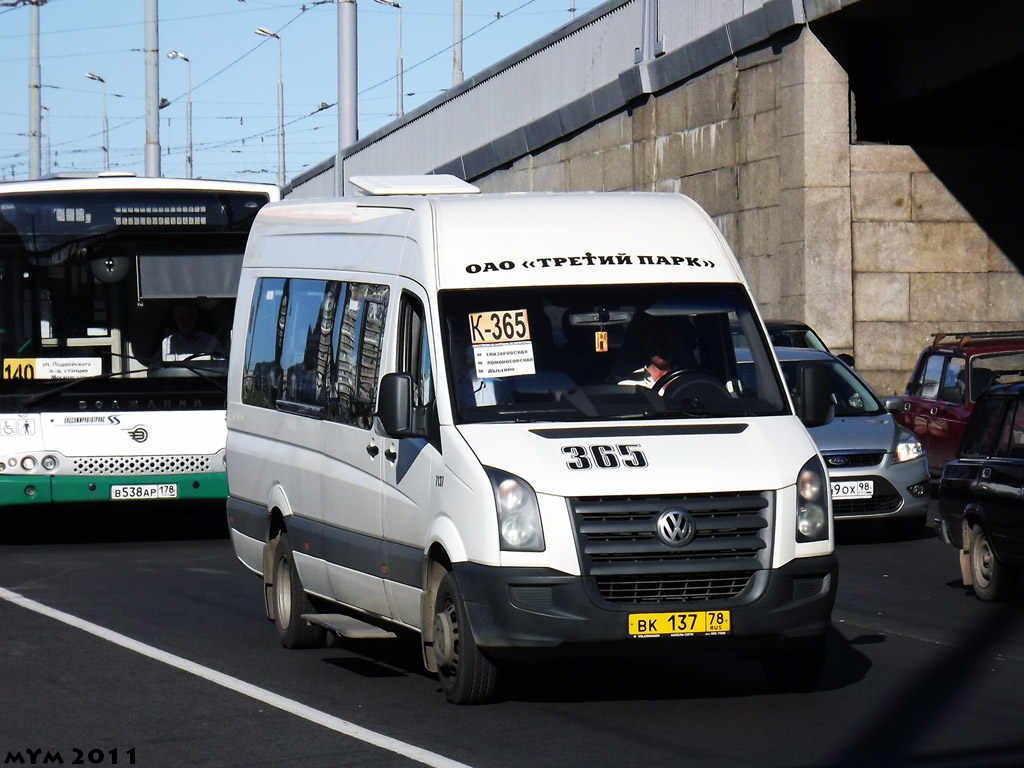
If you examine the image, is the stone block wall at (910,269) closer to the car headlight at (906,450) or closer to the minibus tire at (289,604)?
the car headlight at (906,450)

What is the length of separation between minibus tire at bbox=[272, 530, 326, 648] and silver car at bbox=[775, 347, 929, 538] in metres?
5.97

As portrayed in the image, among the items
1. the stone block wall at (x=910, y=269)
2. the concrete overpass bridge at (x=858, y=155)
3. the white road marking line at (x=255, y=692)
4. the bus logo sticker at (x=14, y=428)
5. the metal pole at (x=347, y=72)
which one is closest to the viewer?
the white road marking line at (x=255, y=692)

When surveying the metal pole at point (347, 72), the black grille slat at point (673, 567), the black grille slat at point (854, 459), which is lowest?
the black grille slat at point (854, 459)

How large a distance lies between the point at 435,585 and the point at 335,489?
55.4 inches

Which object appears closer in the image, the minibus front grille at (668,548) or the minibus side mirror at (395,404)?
the minibus front grille at (668,548)

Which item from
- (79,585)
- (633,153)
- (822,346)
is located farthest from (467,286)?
(633,153)

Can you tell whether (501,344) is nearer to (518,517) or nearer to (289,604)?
(518,517)

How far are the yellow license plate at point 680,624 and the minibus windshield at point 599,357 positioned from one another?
1.01m

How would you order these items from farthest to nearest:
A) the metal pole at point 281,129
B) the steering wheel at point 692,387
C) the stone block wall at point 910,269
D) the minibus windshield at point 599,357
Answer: the metal pole at point 281,129, the stone block wall at point 910,269, the steering wheel at point 692,387, the minibus windshield at point 599,357

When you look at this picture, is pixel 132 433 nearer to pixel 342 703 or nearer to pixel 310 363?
pixel 310 363

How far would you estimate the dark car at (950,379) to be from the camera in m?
19.7

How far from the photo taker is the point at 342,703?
8727 millimetres

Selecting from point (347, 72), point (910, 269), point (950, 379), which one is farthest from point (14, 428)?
point (347, 72)

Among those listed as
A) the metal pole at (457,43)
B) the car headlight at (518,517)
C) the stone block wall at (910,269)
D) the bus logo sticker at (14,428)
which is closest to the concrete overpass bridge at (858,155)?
the stone block wall at (910,269)
